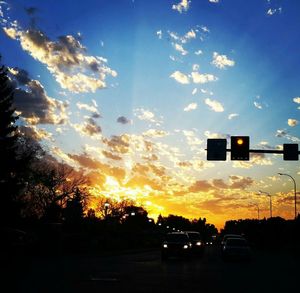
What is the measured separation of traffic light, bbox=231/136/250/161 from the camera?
24.6 metres

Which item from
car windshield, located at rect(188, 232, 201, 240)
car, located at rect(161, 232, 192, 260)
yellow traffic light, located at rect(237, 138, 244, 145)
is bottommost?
car, located at rect(161, 232, 192, 260)

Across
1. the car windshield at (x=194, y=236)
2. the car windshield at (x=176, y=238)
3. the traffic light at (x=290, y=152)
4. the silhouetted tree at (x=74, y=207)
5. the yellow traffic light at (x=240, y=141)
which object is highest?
the silhouetted tree at (x=74, y=207)

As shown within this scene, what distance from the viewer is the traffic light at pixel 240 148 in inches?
969

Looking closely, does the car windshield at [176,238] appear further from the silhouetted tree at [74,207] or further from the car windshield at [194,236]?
the silhouetted tree at [74,207]

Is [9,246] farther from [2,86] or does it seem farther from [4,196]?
[2,86]

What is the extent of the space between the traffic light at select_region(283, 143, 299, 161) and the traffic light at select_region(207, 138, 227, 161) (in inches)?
116

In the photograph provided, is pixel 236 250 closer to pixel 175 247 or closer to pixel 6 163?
pixel 175 247

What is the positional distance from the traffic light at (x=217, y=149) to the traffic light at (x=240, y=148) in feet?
3.19

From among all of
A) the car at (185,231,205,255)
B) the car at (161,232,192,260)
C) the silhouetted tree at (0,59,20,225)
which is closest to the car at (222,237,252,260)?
the car at (161,232,192,260)

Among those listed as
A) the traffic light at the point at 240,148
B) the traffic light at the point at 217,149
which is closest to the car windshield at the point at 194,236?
the traffic light at the point at 217,149

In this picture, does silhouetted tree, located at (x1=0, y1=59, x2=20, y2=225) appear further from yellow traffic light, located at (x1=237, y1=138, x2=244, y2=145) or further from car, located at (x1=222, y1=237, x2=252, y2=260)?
yellow traffic light, located at (x1=237, y1=138, x2=244, y2=145)

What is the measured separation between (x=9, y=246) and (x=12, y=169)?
46.1ft

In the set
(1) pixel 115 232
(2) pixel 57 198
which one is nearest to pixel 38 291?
(1) pixel 115 232

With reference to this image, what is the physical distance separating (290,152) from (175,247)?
1496 centimetres
